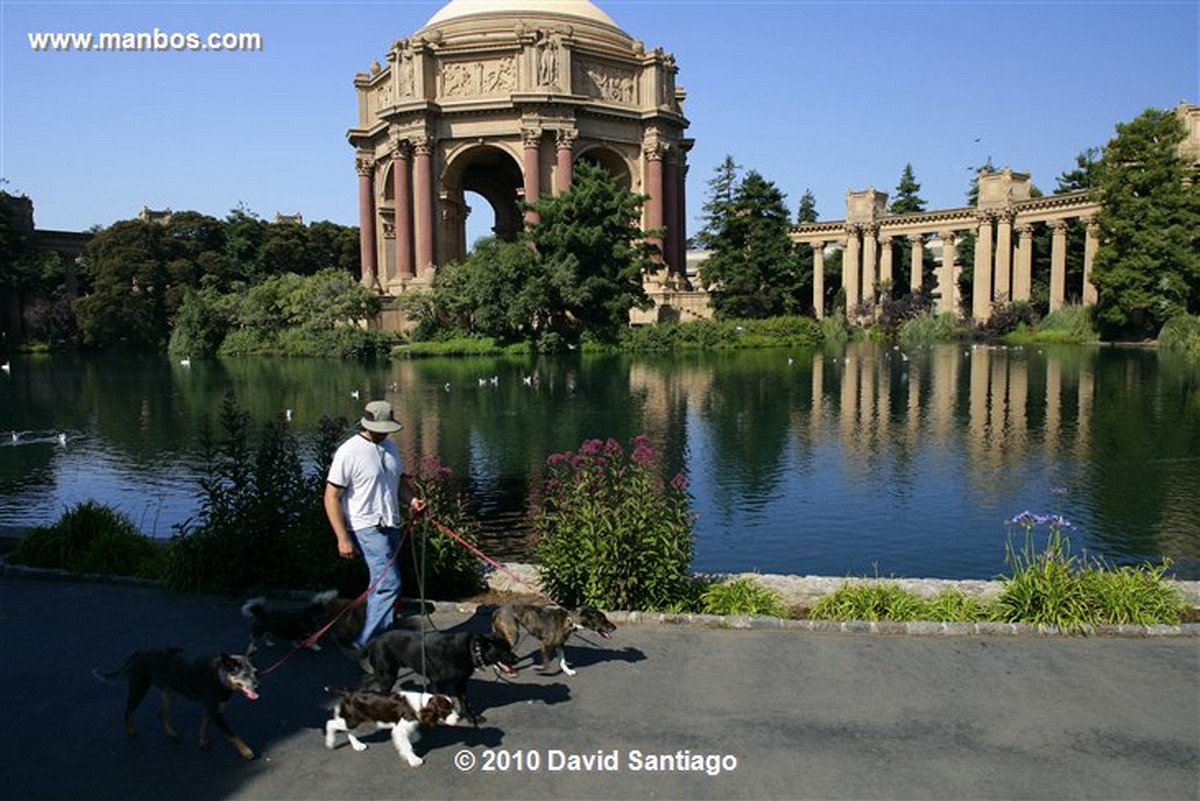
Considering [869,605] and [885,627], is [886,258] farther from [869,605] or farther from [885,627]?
[885,627]

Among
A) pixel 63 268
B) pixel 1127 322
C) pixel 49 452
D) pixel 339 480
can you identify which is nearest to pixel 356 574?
pixel 339 480

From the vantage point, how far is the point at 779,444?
19828 mm

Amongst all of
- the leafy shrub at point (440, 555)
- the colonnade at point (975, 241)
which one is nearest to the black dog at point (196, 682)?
the leafy shrub at point (440, 555)

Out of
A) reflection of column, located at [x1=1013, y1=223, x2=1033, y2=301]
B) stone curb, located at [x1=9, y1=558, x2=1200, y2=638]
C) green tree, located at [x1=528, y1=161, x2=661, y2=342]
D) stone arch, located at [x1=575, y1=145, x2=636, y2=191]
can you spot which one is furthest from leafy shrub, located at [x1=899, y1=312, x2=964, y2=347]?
stone curb, located at [x1=9, y1=558, x2=1200, y2=638]

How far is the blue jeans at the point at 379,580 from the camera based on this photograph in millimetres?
6426

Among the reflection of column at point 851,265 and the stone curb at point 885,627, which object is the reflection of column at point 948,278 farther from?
the stone curb at point 885,627

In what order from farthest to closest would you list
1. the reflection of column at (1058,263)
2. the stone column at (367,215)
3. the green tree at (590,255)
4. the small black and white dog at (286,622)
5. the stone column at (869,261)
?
the stone column at (869,261) < the stone column at (367,215) < the reflection of column at (1058,263) < the green tree at (590,255) < the small black and white dog at (286,622)

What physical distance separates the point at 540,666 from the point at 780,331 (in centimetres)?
5184

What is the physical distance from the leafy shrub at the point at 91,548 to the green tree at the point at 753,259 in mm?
50971

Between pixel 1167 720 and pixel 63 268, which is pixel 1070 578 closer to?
pixel 1167 720

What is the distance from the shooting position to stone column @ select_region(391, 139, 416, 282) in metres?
60.2

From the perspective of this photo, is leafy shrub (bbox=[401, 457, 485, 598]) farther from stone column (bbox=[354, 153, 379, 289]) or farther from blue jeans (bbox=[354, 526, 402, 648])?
stone column (bbox=[354, 153, 379, 289])

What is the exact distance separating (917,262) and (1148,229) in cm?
2261

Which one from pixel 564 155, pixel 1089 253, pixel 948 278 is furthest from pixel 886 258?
pixel 564 155
